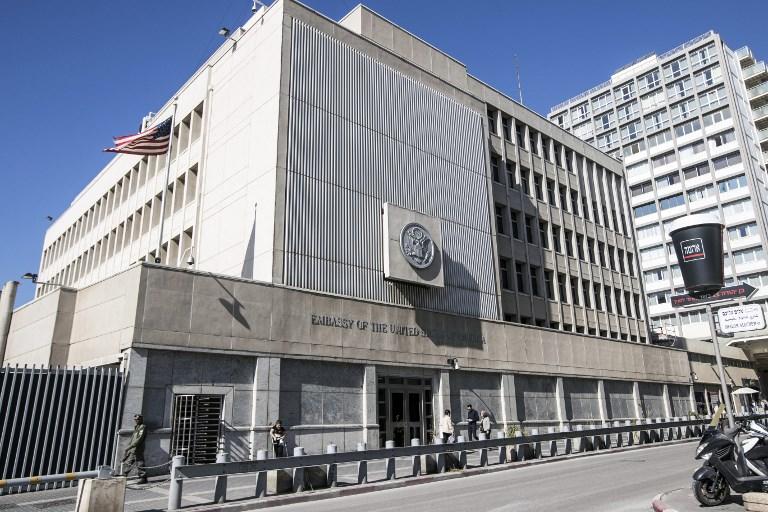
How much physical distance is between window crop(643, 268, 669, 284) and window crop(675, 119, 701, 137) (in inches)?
756

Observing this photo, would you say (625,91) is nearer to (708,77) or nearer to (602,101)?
(602,101)

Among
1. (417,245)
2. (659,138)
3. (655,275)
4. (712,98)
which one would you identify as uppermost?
(712,98)

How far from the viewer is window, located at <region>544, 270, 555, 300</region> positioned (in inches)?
1513

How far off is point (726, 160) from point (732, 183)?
133 inches

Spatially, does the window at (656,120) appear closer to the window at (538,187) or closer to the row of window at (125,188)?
the window at (538,187)

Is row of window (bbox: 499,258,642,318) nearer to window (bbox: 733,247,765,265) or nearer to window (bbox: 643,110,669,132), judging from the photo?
window (bbox: 733,247,765,265)

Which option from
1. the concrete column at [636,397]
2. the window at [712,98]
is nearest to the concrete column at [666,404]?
the concrete column at [636,397]

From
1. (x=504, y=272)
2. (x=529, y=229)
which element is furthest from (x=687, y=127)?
(x=504, y=272)

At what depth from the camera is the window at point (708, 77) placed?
77000mm

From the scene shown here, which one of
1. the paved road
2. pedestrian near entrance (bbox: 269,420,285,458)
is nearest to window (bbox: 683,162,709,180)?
the paved road

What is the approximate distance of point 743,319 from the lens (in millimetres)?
12062

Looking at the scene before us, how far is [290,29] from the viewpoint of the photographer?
2541 centimetres

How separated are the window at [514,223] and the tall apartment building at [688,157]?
43886mm

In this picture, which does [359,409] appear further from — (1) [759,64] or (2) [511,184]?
(1) [759,64]
